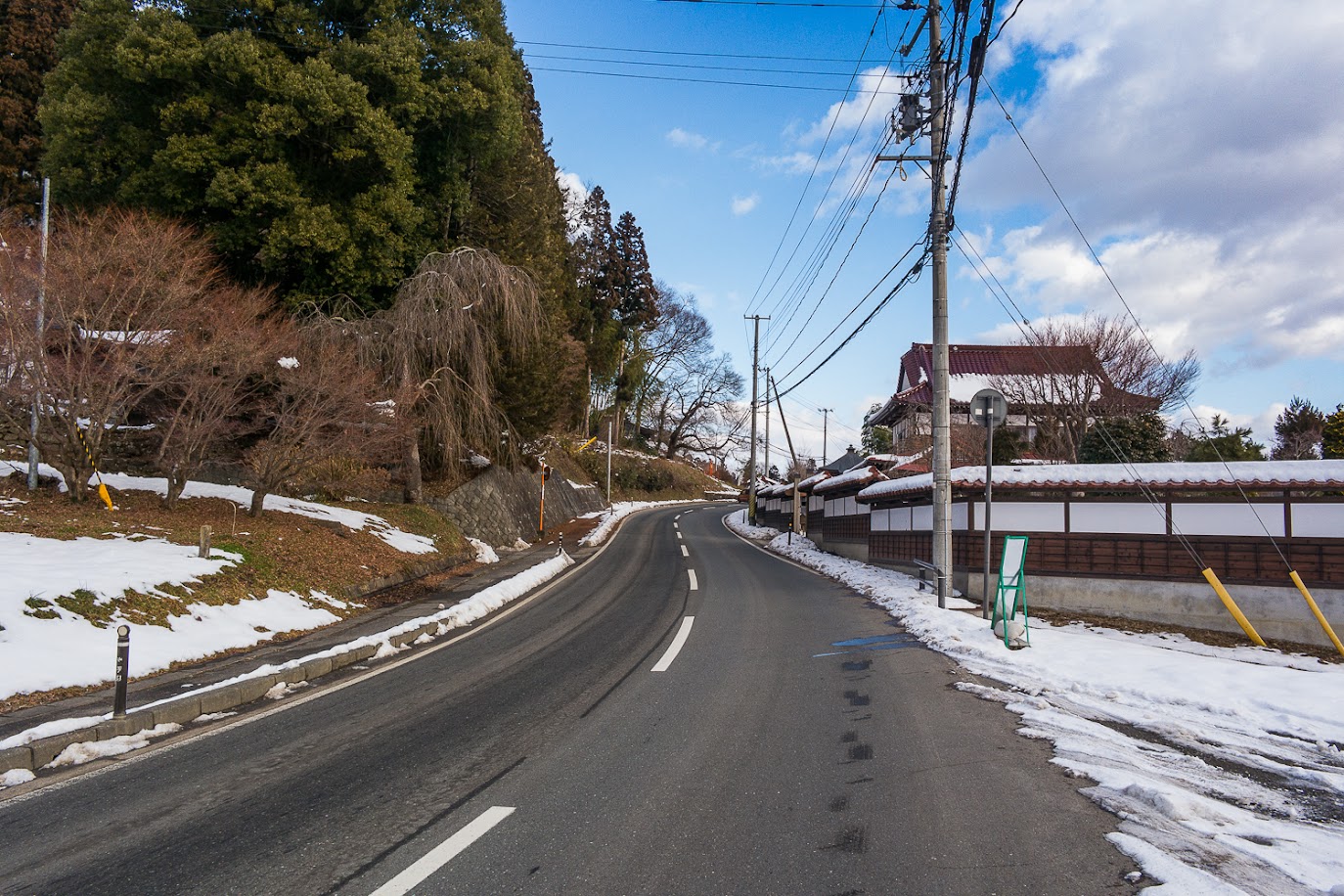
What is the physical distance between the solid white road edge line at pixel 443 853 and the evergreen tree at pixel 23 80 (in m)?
32.0

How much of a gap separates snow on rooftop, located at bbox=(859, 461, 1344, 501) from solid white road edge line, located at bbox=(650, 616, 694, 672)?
651 centimetres

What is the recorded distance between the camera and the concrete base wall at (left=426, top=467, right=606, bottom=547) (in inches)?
915

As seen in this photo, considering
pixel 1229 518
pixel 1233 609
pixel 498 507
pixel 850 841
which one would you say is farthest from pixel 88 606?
pixel 498 507

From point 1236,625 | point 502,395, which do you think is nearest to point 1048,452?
point 1236,625

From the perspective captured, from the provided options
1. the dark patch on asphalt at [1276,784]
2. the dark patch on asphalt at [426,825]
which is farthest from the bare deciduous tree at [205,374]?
the dark patch on asphalt at [1276,784]

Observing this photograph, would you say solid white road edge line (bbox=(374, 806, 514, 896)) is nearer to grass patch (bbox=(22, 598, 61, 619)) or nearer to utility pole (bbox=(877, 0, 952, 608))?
grass patch (bbox=(22, 598, 61, 619))

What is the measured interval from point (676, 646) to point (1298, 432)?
1426 inches

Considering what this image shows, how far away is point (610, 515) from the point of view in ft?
141

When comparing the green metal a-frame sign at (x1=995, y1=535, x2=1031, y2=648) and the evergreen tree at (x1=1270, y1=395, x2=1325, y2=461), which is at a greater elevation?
the evergreen tree at (x1=1270, y1=395, x2=1325, y2=461)

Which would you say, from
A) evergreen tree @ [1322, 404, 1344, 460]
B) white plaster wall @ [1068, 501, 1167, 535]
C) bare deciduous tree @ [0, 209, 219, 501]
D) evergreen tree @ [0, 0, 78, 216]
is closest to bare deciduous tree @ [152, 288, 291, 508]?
bare deciduous tree @ [0, 209, 219, 501]

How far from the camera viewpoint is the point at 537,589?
1525cm

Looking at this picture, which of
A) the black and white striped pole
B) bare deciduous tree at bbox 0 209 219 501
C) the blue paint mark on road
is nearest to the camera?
the black and white striped pole

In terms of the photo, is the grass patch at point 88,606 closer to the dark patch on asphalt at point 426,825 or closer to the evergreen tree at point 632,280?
the dark patch on asphalt at point 426,825

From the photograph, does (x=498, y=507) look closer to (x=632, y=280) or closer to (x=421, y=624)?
(x=421, y=624)
